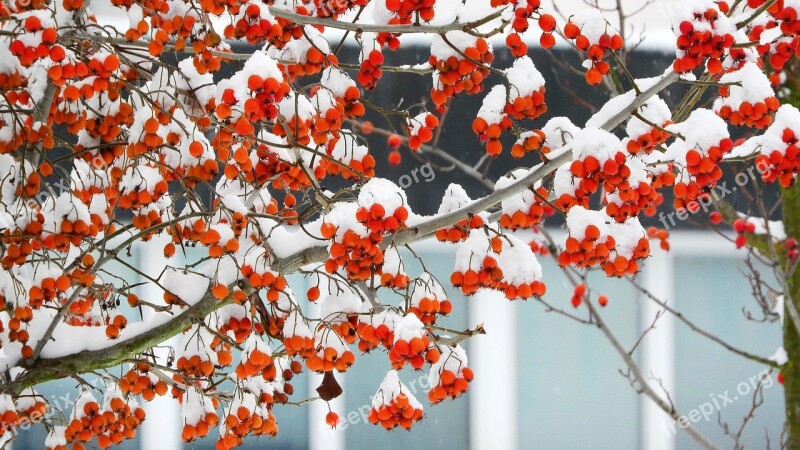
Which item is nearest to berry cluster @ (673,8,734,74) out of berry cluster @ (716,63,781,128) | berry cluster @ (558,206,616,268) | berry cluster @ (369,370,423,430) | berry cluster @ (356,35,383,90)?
berry cluster @ (716,63,781,128)

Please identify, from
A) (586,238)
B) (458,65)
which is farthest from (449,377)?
(458,65)

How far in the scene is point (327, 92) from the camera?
2396 millimetres

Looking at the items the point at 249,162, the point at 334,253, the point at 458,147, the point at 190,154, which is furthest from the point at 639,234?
the point at 458,147

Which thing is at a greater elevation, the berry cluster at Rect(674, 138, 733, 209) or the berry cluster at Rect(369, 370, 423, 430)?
the berry cluster at Rect(674, 138, 733, 209)

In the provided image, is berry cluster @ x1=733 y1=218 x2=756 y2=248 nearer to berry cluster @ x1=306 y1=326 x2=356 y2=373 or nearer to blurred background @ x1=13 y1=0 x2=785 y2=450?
blurred background @ x1=13 y1=0 x2=785 y2=450

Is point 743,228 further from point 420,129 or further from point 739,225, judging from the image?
point 420,129

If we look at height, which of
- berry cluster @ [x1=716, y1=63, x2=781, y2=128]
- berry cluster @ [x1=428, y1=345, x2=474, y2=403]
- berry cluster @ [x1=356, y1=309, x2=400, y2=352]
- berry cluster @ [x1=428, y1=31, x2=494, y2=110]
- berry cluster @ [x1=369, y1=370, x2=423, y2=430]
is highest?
berry cluster @ [x1=428, y1=31, x2=494, y2=110]

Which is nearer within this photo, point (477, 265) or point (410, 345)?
point (410, 345)

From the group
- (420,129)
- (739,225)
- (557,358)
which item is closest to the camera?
(420,129)

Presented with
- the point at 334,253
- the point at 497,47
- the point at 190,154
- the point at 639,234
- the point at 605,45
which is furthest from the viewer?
the point at 497,47

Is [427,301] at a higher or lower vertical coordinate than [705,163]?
lower

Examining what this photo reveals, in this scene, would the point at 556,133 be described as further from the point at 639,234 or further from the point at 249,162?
the point at 249,162

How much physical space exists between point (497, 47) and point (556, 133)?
3823 millimetres

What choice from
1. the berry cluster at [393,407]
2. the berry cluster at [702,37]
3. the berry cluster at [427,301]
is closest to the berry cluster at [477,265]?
the berry cluster at [427,301]
